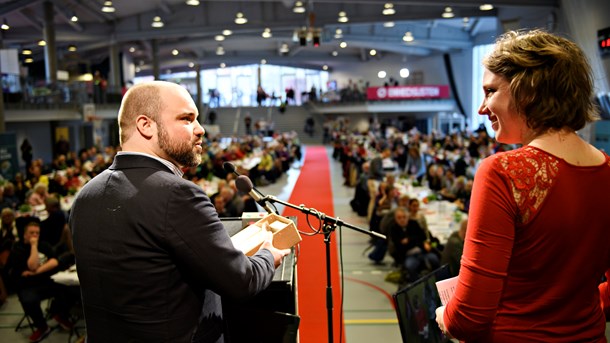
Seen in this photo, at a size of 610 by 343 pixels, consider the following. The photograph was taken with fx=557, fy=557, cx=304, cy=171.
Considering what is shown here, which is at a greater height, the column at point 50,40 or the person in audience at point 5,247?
the column at point 50,40

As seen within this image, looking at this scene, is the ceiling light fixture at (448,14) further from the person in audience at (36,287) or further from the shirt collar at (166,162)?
the shirt collar at (166,162)

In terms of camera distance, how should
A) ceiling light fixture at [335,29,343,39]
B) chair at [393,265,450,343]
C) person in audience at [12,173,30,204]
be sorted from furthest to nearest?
1. ceiling light fixture at [335,29,343,39]
2. person in audience at [12,173,30,204]
3. chair at [393,265,450,343]

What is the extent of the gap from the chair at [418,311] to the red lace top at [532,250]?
96 cm

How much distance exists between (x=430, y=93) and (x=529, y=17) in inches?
646

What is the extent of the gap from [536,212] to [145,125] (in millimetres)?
1087

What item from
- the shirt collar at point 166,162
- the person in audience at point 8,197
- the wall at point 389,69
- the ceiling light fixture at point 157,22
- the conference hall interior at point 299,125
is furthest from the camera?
the wall at point 389,69

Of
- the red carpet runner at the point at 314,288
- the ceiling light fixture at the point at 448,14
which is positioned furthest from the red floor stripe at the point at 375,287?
the ceiling light fixture at the point at 448,14

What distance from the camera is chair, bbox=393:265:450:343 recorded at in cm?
238

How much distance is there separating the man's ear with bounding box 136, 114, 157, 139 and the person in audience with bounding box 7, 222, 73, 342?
15.3 ft

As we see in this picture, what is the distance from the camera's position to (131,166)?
159 centimetres

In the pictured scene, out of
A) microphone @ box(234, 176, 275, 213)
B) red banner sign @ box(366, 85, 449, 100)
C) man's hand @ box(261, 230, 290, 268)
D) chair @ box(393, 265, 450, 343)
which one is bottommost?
chair @ box(393, 265, 450, 343)

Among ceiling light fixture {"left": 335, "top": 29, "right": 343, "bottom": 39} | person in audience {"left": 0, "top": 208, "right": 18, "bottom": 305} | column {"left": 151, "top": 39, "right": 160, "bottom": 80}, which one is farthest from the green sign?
ceiling light fixture {"left": 335, "top": 29, "right": 343, "bottom": 39}

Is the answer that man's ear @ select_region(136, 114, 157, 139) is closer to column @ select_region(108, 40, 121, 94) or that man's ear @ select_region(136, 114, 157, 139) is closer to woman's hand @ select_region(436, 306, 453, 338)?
woman's hand @ select_region(436, 306, 453, 338)

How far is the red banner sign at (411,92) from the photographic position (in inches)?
1324
